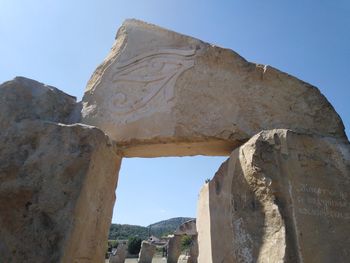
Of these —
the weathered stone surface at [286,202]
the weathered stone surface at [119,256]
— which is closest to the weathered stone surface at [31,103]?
the weathered stone surface at [286,202]

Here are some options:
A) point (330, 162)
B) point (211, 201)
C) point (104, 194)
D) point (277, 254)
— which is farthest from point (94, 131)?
point (330, 162)

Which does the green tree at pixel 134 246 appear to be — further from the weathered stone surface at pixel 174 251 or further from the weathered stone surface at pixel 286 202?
the weathered stone surface at pixel 286 202

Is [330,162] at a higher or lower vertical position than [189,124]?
lower

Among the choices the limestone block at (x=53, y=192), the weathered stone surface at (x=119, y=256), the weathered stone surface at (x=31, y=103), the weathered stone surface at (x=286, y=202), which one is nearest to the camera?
the limestone block at (x=53, y=192)

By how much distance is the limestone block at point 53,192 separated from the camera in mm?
2066

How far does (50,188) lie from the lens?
87.2 inches

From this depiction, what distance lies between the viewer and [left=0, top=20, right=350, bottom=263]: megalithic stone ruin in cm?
217

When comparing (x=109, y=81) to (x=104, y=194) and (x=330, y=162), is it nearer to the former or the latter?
(x=104, y=194)

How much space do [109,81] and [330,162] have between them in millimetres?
1992

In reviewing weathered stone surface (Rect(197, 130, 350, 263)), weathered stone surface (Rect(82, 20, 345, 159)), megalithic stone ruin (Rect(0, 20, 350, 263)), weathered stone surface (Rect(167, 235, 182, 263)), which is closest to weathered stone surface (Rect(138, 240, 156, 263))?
weathered stone surface (Rect(167, 235, 182, 263))

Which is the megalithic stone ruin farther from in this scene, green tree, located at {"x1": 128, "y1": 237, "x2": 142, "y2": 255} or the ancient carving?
green tree, located at {"x1": 128, "y1": 237, "x2": 142, "y2": 255}

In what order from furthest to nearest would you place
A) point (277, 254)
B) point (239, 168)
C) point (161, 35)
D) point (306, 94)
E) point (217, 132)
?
point (161, 35)
point (306, 94)
point (217, 132)
point (239, 168)
point (277, 254)

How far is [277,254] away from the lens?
211 centimetres

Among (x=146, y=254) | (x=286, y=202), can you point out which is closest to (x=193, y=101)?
(x=286, y=202)
